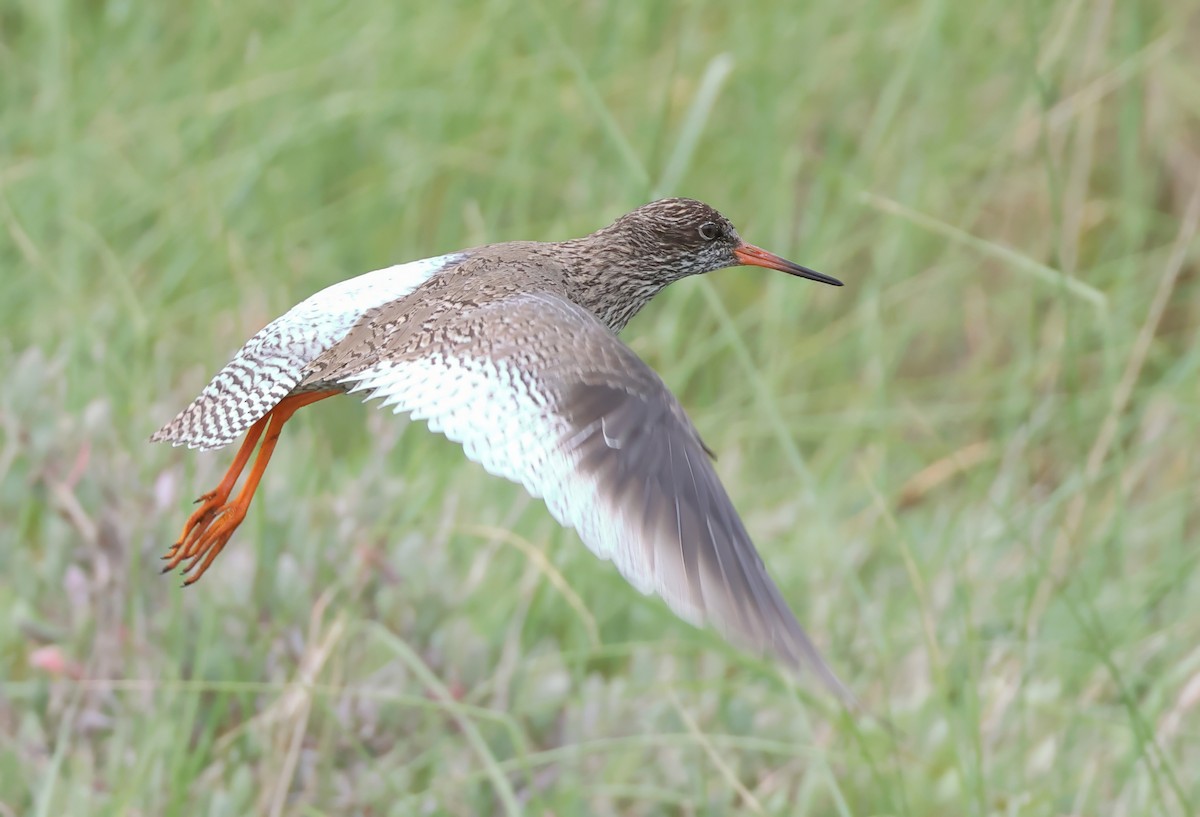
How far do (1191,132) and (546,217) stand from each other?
274 cm

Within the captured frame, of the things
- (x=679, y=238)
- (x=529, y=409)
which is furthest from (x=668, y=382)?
(x=529, y=409)

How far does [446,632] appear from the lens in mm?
3736

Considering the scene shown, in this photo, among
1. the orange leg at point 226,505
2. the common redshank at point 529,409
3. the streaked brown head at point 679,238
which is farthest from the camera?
the streaked brown head at point 679,238

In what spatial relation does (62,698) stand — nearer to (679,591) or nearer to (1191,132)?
(679,591)

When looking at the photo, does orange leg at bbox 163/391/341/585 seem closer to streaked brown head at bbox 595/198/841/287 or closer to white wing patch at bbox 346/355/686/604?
white wing patch at bbox 346/355/686/604

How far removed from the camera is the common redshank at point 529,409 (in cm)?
231

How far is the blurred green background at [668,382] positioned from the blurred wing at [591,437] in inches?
24.6

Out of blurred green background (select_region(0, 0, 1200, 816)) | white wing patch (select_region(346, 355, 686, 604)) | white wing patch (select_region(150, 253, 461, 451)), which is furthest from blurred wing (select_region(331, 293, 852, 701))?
blurred green background (select_region(0, 0, 1200, 816))

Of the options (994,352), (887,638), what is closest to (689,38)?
(994,352)

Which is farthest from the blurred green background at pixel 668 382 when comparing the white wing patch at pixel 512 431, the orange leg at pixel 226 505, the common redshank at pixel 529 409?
the white wing patch at pixel 512 431

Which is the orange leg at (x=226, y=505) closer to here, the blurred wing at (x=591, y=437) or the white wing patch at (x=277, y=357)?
the white wing patch at (x=277, y=357)

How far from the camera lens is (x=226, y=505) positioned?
9.52 ft

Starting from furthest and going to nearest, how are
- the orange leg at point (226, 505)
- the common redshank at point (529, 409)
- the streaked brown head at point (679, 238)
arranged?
1. the streaked brown head at point (679, 238)
2. the orange leg at point (226, 505)
3. the common redshank at point (529, 409)

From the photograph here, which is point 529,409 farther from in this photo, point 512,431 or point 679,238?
point 679,238
